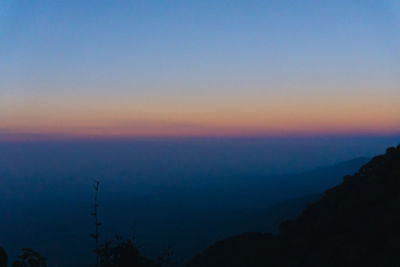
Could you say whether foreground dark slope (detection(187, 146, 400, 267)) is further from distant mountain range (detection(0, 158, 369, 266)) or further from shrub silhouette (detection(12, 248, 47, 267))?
distant mountain range (detection(0, 158, 369, 266))

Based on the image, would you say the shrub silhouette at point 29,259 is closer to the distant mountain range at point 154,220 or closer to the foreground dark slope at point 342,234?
the foreground dark slope at point 342,234

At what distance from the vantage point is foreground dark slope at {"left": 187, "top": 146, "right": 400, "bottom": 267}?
1200cm

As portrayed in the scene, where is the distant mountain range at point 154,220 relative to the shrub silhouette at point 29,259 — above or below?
below

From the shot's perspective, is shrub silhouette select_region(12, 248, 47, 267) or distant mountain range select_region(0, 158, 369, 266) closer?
shrub silhouette select_region(12, 248, 47, 267)

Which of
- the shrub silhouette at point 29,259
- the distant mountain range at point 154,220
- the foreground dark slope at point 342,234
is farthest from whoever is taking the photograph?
the distant mountain range at point 154,220

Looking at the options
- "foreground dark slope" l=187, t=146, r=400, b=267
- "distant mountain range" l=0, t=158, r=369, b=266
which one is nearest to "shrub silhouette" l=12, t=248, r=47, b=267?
"foreground dark slope" l=187, t=146, r=400, b=267

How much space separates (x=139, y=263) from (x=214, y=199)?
462ft

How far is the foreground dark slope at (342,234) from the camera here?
39.4 ft

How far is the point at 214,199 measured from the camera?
144 meters

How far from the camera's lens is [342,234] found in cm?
1373

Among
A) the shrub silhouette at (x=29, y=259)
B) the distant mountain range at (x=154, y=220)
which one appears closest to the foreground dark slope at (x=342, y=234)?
the shrub silhouette at (x=29, y=259)

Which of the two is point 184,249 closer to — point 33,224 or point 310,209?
point 310,209

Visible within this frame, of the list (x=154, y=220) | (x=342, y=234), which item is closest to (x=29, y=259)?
(x=342, y=234)

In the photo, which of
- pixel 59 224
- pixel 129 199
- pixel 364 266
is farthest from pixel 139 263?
pixel 129 199
